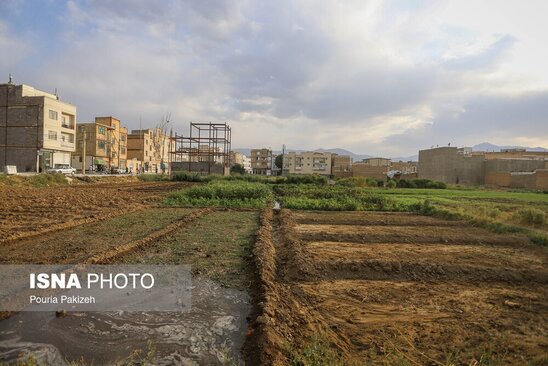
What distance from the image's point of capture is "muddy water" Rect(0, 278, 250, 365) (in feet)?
12.3

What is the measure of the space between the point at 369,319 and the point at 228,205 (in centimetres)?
1438

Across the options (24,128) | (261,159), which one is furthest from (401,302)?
(261,159)

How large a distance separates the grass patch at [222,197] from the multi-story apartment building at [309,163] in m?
62.9

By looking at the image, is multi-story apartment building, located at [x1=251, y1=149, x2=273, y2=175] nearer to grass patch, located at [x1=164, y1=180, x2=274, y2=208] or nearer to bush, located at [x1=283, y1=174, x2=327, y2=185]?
bush, located at [x1=283, y1=174, x2=327, y2=185]

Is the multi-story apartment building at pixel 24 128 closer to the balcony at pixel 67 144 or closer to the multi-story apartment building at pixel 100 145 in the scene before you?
the balcony at pixel 67 144

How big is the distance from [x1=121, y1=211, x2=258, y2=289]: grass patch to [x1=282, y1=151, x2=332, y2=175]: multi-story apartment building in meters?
74.1

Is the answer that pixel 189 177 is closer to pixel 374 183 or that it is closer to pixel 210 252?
pixel 374 183

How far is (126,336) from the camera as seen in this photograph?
13.7ft

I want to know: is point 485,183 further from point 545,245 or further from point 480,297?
point 480,297

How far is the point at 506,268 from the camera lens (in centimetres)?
767

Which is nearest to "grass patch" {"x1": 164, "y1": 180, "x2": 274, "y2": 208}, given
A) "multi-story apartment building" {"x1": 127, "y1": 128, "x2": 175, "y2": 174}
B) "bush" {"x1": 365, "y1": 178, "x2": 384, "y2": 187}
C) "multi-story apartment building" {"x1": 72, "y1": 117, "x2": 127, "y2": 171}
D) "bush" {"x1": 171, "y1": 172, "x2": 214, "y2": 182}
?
"bush" {"x1": 171, "y1": 172, "x2": 214, "y2": 182}

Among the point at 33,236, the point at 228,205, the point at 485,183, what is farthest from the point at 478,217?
the point at 485,183

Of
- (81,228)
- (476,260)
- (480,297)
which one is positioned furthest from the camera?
(81,228)

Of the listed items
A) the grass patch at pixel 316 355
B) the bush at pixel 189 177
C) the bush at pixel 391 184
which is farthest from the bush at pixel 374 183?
the grass patch at pixel 316 355
